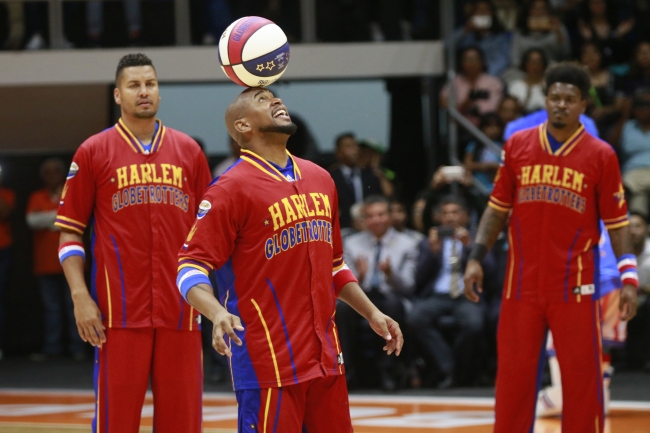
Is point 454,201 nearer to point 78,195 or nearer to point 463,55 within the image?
point 463,55

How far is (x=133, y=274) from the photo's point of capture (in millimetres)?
4980

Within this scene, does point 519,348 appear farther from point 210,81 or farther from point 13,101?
point 13,101

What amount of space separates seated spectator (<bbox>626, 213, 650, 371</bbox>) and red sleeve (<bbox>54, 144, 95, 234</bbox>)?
6062 mm

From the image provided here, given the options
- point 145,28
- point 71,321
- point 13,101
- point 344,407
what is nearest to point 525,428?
point 344,407

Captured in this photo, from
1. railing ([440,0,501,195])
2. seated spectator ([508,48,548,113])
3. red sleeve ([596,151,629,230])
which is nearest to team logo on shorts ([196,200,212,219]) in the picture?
red sleeve ([596,151,629,230])

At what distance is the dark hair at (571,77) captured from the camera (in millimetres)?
5586

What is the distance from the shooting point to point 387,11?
1298 centimetres

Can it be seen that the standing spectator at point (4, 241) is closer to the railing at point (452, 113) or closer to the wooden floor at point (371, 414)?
the wooden floor at point (371, 414)

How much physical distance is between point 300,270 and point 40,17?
1001 centimetres

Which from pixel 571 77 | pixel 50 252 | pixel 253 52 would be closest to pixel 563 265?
pixel 571 77

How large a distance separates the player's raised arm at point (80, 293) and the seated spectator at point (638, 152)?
22.7 ft

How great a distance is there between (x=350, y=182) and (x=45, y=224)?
12.0 feet

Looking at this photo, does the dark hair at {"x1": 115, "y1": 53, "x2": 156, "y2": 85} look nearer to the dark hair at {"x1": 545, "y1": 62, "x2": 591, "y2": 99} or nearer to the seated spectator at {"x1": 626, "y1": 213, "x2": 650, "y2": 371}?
the dark hair at {"x1": 545, "y1": 62, "x2": 591, "y2": 99}

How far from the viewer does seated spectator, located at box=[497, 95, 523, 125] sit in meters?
11.0
